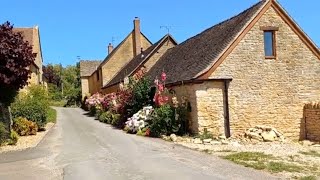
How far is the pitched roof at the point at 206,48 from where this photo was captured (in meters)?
21.3

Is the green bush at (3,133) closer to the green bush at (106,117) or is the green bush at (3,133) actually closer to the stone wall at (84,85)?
the green bush at (106,117)

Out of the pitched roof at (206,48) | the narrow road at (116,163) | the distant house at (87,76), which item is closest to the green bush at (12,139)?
the narrow road at (116,163)

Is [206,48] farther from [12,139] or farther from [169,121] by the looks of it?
[12,139]

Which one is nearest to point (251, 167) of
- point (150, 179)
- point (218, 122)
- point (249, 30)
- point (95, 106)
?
point (150, 179)

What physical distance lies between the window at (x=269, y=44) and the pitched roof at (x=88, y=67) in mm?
47630

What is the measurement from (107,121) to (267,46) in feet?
48.8

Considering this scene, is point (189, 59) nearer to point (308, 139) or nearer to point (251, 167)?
point (308, 139)

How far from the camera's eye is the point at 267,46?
2173 centimetres

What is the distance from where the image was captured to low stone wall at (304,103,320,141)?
21222 mm

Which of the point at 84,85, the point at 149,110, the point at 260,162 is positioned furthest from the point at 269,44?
the point at 84,85

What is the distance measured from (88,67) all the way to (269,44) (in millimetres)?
49152

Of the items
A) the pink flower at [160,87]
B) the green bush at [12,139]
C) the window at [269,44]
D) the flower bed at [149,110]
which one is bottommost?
the green bush at [12,139]

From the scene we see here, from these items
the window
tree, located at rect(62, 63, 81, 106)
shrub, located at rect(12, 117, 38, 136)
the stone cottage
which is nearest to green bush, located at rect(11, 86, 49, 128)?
shrub, located at rect(12, 117, 38, 136)

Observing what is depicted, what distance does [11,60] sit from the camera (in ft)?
62.1
